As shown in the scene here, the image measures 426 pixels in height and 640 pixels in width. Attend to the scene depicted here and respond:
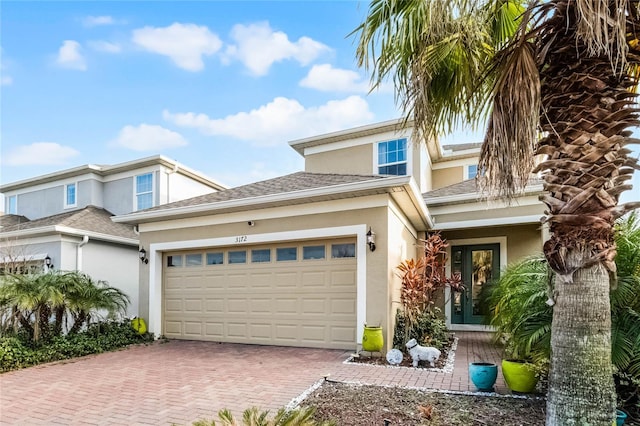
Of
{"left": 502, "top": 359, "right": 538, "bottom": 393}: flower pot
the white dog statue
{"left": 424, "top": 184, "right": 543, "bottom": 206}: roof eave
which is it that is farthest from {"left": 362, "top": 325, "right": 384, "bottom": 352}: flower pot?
{"left": 424, "top": 184, "right": 543, "bottom": 206}: roof eave

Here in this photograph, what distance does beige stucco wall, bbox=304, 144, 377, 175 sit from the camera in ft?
43.3

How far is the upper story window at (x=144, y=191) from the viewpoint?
50.7 ft

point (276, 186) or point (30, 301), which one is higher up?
point (276, 186)

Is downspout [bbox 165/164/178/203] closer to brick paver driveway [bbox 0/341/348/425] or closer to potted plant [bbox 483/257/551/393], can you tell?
brick paver driveway [bbox 0/341/348/425]

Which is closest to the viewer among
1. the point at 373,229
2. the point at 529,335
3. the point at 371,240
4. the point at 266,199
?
the point at 529,335

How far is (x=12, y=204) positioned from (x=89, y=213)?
629 centimetres

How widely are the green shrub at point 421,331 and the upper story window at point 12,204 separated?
18.0m

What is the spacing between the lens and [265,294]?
9609 millimetres

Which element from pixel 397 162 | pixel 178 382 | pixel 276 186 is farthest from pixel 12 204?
pixel 397 162

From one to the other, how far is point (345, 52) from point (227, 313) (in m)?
7.06

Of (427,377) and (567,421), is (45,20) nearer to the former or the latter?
(427,377)

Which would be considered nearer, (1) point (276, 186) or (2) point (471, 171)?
(1) point (276, 186)

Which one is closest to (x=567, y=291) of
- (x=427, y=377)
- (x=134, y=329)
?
(x=427, y=377)

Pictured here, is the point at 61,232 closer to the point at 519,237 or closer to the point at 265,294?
the point at 265,294
